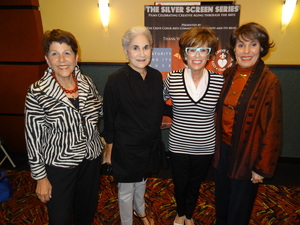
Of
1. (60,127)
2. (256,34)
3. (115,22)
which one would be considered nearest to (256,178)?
(256,34)

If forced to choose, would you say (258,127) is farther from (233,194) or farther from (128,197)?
(128,197)

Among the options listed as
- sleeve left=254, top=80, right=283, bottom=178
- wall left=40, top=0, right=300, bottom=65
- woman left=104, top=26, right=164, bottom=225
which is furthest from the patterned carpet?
wall left=40, top=0, right=300, bottom=65

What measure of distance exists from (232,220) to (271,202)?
1068 millimetres

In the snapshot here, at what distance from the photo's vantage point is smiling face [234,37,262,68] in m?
1.52

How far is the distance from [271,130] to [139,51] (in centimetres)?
102

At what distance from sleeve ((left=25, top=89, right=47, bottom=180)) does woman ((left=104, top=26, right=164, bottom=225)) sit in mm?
453

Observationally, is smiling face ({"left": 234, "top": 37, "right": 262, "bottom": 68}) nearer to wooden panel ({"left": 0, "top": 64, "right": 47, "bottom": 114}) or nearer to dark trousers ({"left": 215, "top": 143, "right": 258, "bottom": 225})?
dark trousers ({"left": 215, "top": 143, "right": 258, "bottom": 225})

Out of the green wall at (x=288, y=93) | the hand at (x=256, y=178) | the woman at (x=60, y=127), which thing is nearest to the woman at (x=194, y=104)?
the hand at (x=256, y=178)

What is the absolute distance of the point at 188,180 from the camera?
191cm

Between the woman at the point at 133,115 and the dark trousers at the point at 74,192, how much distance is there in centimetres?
19

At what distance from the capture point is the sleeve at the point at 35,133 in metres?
1.32

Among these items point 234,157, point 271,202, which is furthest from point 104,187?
point 271,202

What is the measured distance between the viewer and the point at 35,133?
1355 mm

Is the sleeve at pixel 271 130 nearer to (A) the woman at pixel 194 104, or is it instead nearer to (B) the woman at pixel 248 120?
(B) the woman at pixel 248 120
